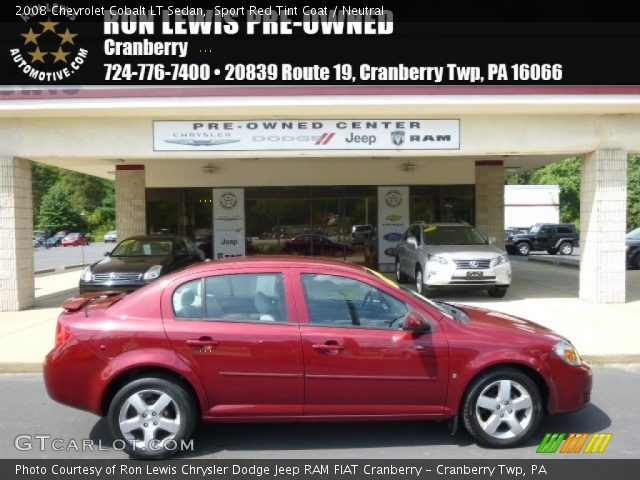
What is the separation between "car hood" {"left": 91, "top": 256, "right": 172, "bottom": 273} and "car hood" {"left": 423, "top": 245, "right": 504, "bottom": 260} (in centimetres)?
552

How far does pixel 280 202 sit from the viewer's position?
755 inches

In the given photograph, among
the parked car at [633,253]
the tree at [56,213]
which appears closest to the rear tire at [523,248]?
the parked car at [633,253]

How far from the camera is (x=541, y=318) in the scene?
10008mm

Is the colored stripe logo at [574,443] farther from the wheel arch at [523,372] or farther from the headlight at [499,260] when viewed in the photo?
the headlight at [499,260]

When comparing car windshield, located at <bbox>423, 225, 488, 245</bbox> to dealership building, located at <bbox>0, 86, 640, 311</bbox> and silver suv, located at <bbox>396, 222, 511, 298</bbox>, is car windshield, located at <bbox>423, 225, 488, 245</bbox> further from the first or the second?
dealership building, located at <bbox>0, 86, 640, 311</bbox>

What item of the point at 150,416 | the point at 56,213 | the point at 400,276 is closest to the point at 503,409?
the point at 150,416

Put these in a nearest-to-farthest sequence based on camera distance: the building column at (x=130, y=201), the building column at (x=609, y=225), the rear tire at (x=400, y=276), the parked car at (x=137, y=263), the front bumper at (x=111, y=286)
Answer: the front bumper at (x=111, y=286), the parked car at (x=137, y=263), the building column at (x=609, y=225), the rear tire at (x=400, y=276), the building column at (x=130, y=201)

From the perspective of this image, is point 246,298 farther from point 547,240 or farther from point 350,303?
point 547,240

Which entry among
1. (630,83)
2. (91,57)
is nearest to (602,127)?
(630,83)

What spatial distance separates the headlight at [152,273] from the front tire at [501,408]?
25.7 ft

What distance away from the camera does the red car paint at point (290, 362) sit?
450 cm
